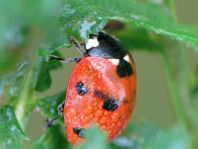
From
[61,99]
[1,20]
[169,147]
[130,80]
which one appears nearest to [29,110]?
[61,99]

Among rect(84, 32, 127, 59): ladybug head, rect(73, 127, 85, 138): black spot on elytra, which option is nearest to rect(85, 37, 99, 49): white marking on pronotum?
rect(84, 32, 127, 59): ladybug head

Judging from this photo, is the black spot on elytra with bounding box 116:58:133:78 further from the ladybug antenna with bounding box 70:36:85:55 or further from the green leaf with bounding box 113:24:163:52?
the green leaf with bounding box 113:24:163:52

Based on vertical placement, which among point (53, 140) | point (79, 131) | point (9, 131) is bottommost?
point (53, 140)

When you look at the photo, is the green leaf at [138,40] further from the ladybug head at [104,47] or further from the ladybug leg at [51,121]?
the ladybug leg at [51,121]

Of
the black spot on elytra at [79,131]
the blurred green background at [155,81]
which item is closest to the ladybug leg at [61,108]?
the black spot on elytra at [79,131]

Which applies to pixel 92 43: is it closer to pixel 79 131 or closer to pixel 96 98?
pixel 96 98

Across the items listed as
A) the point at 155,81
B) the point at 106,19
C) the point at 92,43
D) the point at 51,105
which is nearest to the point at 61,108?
the point at 51,105
